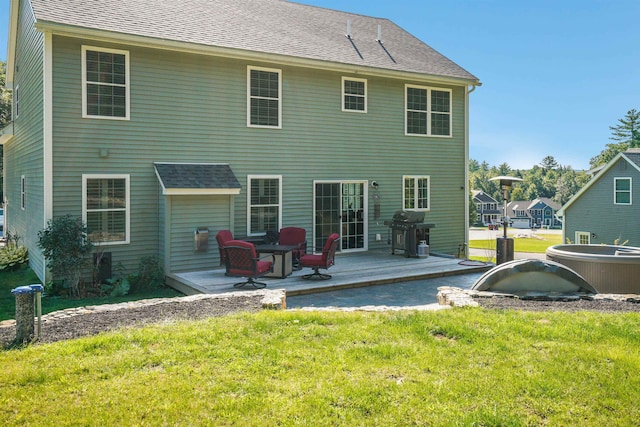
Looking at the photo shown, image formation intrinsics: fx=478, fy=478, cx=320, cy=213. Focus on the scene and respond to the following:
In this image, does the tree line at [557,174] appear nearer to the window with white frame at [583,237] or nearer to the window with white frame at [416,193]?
the window with white frame at [583,237]

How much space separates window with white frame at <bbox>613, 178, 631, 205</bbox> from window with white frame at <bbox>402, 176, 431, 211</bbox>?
49.0 ft

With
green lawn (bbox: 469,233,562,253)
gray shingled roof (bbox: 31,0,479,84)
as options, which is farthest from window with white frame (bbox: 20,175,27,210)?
green lawn (bbox: 469,233,562,253)

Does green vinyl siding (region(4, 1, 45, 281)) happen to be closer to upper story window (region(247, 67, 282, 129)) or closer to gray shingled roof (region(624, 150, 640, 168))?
upper story window (region(247, 67, 282, 129))

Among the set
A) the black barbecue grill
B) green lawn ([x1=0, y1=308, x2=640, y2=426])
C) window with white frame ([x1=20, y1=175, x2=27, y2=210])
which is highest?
window with white frame ([x1=20, y1=175, x2=27, y2=210])

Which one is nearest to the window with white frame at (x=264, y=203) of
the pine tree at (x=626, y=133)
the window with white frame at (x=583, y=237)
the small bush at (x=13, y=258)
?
the small bush at (x=13, y=258)

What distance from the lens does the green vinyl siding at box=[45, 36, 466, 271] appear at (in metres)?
9.76

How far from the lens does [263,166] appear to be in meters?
11.8

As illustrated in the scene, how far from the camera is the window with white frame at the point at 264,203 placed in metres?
11.7

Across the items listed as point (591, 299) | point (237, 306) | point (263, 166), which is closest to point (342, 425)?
point (237, 306)

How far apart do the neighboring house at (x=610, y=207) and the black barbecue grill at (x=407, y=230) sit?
52.9ft

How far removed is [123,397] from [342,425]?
1666 mm

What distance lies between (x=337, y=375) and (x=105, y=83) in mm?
8649

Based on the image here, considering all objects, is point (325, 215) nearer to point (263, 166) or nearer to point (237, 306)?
point (263, 166)

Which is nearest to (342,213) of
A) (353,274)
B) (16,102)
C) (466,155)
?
(353,274)
